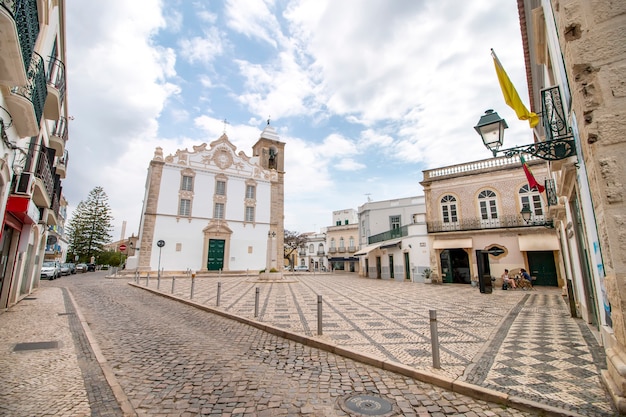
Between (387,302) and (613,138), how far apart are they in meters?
8.44

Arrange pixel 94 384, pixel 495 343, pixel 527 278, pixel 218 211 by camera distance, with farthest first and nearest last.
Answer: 1. pixel 218 211
2. pixel 527 278
3. pixel 495 343
4. pixel 94 384

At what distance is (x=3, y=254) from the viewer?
8.51 m

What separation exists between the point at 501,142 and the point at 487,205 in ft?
52.5

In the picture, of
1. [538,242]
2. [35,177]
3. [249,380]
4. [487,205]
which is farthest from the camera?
[487,205]

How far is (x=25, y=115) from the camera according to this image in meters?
5.62

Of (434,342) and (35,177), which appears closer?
(434,342)

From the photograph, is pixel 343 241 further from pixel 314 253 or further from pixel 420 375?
pixel 420 375

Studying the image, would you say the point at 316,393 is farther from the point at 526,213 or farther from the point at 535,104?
the point at 526,213

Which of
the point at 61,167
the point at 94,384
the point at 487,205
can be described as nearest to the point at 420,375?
the point at 94,384

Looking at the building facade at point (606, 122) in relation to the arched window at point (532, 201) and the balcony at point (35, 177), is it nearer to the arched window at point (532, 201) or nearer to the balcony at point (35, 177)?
the balcony at point (35, 177)

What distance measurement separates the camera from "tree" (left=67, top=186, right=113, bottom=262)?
41969 mm

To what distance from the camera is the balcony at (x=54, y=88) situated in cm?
764

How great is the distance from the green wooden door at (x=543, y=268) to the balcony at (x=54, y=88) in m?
22.4

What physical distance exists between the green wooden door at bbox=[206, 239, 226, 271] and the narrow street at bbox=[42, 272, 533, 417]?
73.9ft
